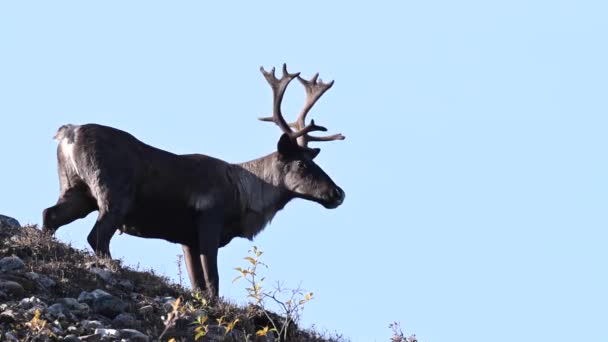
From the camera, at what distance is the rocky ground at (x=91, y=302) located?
29.5 ft

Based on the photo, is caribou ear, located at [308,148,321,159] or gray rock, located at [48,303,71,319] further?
caribou ear, located at [308,148,321,159]

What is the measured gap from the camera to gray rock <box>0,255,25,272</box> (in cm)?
1022

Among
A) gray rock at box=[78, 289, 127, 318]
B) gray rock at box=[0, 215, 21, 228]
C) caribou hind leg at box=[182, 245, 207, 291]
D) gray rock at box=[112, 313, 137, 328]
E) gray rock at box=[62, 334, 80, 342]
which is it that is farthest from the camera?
caribou hind leg at box=[182, 245, 207, 291]

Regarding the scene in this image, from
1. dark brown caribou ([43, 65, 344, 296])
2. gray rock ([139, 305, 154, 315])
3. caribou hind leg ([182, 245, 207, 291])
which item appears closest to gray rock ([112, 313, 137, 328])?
gray rock ([139, 305, 154, 315])

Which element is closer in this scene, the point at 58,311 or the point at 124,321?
the point at 58,311

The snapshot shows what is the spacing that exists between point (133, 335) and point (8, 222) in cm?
348

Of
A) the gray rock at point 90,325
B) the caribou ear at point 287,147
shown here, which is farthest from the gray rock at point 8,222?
the caribou ear at point 287,147

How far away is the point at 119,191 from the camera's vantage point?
13.1 meters

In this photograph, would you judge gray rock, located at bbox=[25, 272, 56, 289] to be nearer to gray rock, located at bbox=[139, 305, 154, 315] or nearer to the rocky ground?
the rocky ground

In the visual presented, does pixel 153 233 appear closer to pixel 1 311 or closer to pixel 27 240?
pixel 27 240

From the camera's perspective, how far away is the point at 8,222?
1219cm

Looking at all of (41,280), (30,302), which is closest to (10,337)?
(30,302)

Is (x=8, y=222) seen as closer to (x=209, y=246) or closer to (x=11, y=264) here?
(x=11, y=264)

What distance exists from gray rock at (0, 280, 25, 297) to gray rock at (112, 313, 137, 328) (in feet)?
2.47
